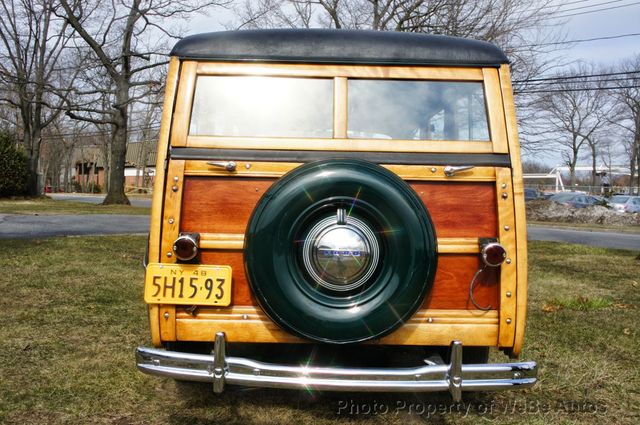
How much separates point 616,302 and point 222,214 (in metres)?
4.88

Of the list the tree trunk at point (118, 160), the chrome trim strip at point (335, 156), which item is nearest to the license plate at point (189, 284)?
the chrome trim strip at point (335, 156)

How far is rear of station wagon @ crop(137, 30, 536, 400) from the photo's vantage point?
8.18 feet

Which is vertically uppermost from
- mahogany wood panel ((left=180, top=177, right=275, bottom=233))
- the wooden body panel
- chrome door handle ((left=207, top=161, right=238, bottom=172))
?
chrome door handle ((left=207, top=161, right=238, bottom=172))

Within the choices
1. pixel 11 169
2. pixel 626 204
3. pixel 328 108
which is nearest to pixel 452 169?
pixel 328 108

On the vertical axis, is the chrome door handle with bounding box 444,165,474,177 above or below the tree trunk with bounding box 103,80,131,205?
below

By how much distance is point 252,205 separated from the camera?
2.76 meters

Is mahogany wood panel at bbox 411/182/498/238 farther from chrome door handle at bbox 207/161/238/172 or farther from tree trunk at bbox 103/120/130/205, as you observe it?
tree trunk at bbox 103/120/130/205

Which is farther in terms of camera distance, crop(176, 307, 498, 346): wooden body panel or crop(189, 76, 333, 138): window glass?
crop(189, 76, 333, 138): window glass

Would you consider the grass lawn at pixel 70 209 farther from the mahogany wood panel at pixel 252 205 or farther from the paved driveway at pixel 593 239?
the mahogany wood panel at pixel 252 205

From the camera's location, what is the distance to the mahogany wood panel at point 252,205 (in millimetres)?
2762

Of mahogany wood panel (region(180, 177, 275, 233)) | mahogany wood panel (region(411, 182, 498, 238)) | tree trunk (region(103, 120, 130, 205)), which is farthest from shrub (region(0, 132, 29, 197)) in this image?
mahogany wood panel (region(411, 182, 498, 238))

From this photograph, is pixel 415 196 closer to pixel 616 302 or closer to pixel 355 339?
pixel 355 339

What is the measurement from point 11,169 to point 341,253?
27674 millimetres

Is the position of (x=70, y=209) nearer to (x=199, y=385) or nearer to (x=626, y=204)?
(x=199, y=385)
